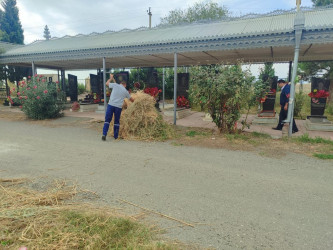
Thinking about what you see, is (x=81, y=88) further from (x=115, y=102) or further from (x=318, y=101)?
(x=318, y=101)

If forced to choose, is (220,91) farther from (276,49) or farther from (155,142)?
(276,49)

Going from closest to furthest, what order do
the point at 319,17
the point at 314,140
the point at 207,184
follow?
the point at 207,184 < the point at 314,140 < the point at 319,17

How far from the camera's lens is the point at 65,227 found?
247 centimetres

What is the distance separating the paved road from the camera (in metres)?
2.60

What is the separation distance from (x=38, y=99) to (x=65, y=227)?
389 inches

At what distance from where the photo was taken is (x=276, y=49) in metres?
8.88

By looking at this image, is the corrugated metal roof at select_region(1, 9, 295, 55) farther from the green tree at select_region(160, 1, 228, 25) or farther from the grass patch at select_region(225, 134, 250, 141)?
the green tree at select_region(160, 1, 228, 25)

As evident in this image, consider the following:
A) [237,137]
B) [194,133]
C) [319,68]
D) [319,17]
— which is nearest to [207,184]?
[237,137]

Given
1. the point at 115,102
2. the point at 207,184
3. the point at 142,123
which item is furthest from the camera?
the point at 142,123

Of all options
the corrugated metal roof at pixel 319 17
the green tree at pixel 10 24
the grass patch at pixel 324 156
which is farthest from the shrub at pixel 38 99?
the green tree at pixel 10 24

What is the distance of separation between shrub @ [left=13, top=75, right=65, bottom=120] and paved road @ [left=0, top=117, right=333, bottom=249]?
4528mm

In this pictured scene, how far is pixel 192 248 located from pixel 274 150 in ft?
14.7

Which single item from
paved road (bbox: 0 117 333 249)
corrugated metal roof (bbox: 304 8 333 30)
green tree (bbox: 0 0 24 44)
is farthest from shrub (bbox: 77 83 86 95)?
corrugated metal roof (bbox: 304 8 333 30)

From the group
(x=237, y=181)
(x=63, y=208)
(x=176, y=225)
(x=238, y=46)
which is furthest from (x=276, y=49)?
(x=63, y=208)
